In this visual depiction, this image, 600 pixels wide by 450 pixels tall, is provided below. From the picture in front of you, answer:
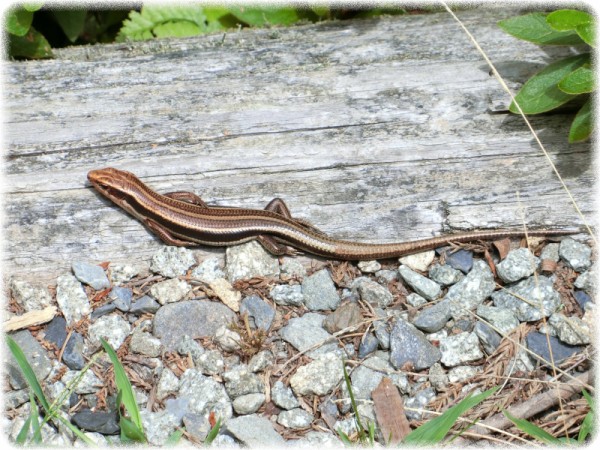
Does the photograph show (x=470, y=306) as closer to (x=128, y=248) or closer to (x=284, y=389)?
(x=284, y=389)

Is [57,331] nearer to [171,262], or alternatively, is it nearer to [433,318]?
[171,262]

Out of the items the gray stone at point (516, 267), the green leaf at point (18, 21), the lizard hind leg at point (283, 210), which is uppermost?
the green leaf at point (18, 21)

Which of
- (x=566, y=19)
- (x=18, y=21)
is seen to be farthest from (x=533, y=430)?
(x=18, y=21)

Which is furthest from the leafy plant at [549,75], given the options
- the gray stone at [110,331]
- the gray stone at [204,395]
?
the gray stone at [110,331]

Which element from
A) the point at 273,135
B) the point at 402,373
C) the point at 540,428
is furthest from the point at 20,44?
the point at 540,428

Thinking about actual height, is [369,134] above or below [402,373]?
above

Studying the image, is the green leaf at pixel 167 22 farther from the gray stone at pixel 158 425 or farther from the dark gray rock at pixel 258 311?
the gray stone at pixel 158 425
